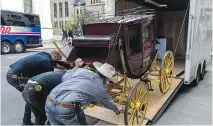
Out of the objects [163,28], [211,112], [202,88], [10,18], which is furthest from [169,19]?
[10,18]

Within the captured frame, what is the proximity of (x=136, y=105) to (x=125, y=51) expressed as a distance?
944mm

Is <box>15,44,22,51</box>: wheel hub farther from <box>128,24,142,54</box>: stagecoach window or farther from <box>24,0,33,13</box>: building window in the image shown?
<box>128,24,142,54</box>: stagecoach window

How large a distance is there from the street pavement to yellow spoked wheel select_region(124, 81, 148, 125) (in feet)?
1.64

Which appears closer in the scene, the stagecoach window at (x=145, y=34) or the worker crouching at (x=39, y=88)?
the worker crouching at (x=39, y=88)

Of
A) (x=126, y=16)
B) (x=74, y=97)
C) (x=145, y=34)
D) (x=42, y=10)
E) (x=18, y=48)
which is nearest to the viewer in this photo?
(x=74, y=97)

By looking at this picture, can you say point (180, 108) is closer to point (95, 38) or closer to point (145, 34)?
point (145, 34)

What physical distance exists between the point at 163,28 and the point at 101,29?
671 cm

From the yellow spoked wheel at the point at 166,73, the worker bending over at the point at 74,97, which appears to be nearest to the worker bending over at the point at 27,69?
the worker bending over at the point at 74,97

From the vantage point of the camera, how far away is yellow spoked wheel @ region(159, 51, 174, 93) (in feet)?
17.2

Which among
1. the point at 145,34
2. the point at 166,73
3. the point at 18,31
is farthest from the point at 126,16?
the point at 18,31

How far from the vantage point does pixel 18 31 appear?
16.7 m

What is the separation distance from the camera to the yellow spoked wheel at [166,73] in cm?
523

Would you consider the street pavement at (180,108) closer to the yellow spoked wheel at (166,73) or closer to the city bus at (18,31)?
the yellow spoked wheel at (166,73)

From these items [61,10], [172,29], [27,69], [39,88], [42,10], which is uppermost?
[61,10]
